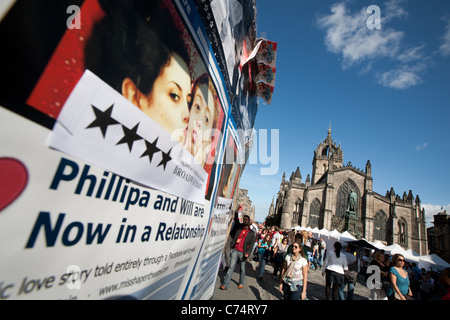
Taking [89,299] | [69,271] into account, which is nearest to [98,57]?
[69,271]

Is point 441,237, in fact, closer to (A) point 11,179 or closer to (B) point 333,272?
(B) point 333,272

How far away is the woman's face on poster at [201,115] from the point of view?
1373 mm

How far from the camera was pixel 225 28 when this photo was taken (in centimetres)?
159

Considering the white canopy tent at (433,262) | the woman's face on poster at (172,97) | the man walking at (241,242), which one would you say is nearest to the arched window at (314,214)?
the white canopy tent at (433,262)

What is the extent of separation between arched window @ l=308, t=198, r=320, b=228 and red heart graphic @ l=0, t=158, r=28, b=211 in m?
37.8

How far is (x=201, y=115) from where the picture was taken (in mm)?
1497

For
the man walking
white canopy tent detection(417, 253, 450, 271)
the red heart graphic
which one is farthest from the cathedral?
the red heart graphic

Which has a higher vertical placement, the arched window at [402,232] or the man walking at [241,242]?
the arched window at [402,232]

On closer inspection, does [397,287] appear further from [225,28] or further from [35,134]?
[35,134]

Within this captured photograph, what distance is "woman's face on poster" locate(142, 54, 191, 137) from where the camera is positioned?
977 millimetres

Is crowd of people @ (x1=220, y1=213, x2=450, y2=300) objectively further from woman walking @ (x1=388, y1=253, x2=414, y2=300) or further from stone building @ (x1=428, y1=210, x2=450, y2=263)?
stone building @ (x1=428, y1=210, x2=450, y2=263)

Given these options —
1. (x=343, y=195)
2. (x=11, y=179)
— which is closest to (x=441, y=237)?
(x=343, y=195)

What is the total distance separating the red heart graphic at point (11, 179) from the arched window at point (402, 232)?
4129 centimetres

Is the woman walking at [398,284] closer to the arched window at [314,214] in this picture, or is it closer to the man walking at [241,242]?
the man walking at [241,242]
